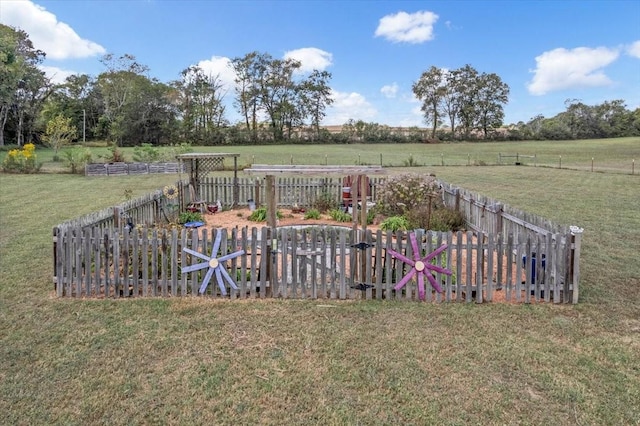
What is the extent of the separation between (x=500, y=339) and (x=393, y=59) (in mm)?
52258

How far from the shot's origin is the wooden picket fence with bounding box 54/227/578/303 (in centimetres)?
506

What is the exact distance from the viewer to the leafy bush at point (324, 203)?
1156cm

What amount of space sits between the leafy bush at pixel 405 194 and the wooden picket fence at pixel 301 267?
4.70 meters

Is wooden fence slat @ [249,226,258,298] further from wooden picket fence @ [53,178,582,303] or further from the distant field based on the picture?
the distant field

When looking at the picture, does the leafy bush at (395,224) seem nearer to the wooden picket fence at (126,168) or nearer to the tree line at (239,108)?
the wooden picket fence at (126,168)

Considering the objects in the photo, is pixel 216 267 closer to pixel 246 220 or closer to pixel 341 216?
pixel 246 220

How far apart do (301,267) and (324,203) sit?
6.54 m

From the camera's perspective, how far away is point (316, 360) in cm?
367

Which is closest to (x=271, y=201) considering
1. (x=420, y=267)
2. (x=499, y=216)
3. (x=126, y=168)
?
(x=420, y=267)

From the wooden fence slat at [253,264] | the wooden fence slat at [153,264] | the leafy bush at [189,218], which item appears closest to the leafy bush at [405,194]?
the leafy bush at [189,218]

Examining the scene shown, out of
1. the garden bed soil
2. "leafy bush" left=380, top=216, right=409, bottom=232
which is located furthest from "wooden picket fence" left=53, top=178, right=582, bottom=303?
the garden bed soil

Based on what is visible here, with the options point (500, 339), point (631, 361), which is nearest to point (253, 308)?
point (500, 339)

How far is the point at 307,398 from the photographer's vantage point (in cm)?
313

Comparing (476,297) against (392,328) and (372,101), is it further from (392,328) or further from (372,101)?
(372,101)
